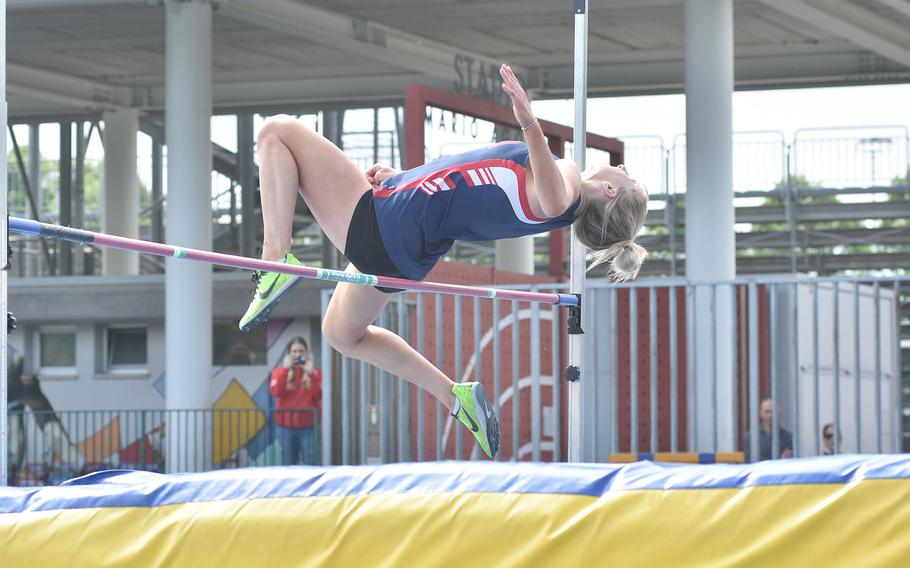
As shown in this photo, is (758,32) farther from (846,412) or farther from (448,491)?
(448,491)

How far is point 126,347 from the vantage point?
60.7ft

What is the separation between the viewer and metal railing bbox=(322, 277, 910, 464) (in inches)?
343

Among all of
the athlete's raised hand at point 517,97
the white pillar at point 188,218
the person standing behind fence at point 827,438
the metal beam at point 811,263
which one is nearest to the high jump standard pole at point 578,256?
the athlete's raised hand at point 517,97

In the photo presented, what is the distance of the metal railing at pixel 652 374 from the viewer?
870cm

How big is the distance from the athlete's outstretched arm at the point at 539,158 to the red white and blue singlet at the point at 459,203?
0.10 metres

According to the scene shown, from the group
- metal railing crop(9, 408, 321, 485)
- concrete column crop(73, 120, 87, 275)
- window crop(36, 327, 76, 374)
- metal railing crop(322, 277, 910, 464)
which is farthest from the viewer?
concrete column crop(73, 120, 87, 275)

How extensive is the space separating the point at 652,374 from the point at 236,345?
10235 millimetres

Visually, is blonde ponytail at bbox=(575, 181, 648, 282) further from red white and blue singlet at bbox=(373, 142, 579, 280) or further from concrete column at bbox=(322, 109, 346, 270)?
concrete column at bbox=(322, 109, 346, 270)

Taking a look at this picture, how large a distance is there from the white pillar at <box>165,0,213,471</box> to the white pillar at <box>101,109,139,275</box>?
507 cm

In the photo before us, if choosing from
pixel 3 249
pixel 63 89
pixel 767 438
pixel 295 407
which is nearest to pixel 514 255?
pixel 63 89

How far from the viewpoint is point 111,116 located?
64.7 feet

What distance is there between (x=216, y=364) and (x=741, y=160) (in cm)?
776

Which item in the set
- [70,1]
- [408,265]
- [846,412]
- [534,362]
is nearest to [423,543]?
[408,265]

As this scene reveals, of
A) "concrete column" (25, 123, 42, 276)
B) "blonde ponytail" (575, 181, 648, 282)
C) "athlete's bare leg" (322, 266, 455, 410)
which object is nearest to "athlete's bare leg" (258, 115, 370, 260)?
"athlete's bare leg" (322, 266, 455, 410)
